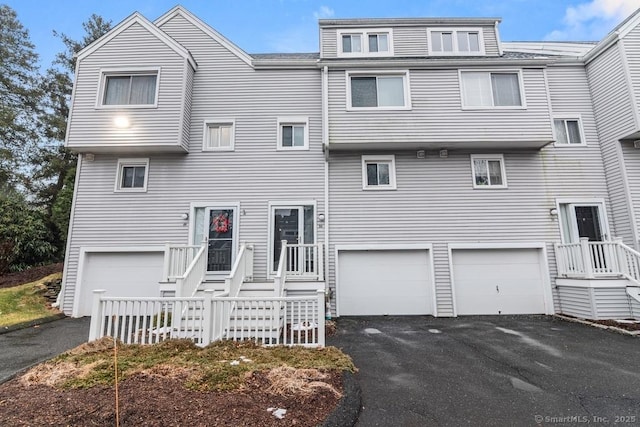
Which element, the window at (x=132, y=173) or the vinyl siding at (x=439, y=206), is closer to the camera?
the vinyl siding at (x=439, y=206)

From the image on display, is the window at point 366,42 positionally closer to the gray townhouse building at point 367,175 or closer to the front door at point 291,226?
the gray townhouse building at point 367,175

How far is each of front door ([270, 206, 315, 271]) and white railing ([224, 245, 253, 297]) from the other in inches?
28.2

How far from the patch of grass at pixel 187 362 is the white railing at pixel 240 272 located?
1454 mm

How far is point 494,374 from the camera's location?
4363 mm

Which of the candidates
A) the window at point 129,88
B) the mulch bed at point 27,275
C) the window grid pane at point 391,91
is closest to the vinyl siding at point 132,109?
the window at point 129,88

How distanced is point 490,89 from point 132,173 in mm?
11094

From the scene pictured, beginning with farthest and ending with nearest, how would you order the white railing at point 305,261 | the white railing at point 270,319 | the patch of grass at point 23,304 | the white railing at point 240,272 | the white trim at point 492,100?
1. the white trim at point 492,100
2. the white railing at point 305,261
3. the patch of grass at point 23,304
4. the white railing at point 240,272
5. the white railing at point 270,319

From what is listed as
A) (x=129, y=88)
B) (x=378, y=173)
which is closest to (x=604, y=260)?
(x=378, y=173)

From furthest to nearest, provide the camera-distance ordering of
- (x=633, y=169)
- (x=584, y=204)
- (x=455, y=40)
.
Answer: (x=455, y=40), (x=584, y=204), (x=633, y=169)

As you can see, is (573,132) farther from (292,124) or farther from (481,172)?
(292,124)

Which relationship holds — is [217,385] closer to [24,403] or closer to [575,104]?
[24,403]

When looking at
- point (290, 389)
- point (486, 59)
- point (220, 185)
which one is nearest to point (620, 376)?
point (290, 389)

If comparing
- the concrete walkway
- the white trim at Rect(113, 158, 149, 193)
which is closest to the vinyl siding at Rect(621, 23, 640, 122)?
the white trim at Rect(113, 158, 149, 193)

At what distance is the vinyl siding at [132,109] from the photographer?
8.61 m
